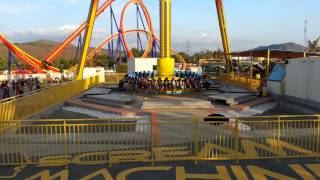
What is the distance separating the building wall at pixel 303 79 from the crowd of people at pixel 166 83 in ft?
24.4

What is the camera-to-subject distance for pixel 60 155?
31.9 feet

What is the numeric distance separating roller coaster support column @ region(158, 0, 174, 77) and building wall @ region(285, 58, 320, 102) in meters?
9.31

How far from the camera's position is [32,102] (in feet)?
52.7

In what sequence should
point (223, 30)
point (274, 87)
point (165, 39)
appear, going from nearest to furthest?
point (274, 87) → point (165, 39) → point (223, 30)

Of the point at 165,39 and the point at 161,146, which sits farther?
the point at 165,39

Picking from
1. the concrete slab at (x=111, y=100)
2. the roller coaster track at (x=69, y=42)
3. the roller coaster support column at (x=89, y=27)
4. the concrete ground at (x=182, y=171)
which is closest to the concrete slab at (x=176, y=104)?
the concrete slab at (x=111, y=100)

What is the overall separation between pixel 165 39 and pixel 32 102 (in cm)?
1364

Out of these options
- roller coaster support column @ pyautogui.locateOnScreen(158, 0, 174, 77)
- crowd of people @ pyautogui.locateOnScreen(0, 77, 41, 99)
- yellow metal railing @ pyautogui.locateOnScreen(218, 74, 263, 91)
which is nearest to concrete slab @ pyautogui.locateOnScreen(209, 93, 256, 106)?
yellow metal railing @ pyautogui.locateOnScreen(218, 74, 263, 91)

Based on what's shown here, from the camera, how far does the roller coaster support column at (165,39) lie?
88.7ft

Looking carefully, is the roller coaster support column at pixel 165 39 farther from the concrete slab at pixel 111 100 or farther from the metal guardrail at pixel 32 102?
the concrete slab at pixel 111 100

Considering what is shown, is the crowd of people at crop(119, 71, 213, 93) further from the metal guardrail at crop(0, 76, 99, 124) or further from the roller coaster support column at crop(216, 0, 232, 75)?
the roller coaster support column at crop(216, 0, 232, 75)

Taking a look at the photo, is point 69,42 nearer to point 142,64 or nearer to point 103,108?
point 142,64

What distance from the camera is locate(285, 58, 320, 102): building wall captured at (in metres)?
17.9

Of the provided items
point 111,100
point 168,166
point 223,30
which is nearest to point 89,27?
point 223,30
